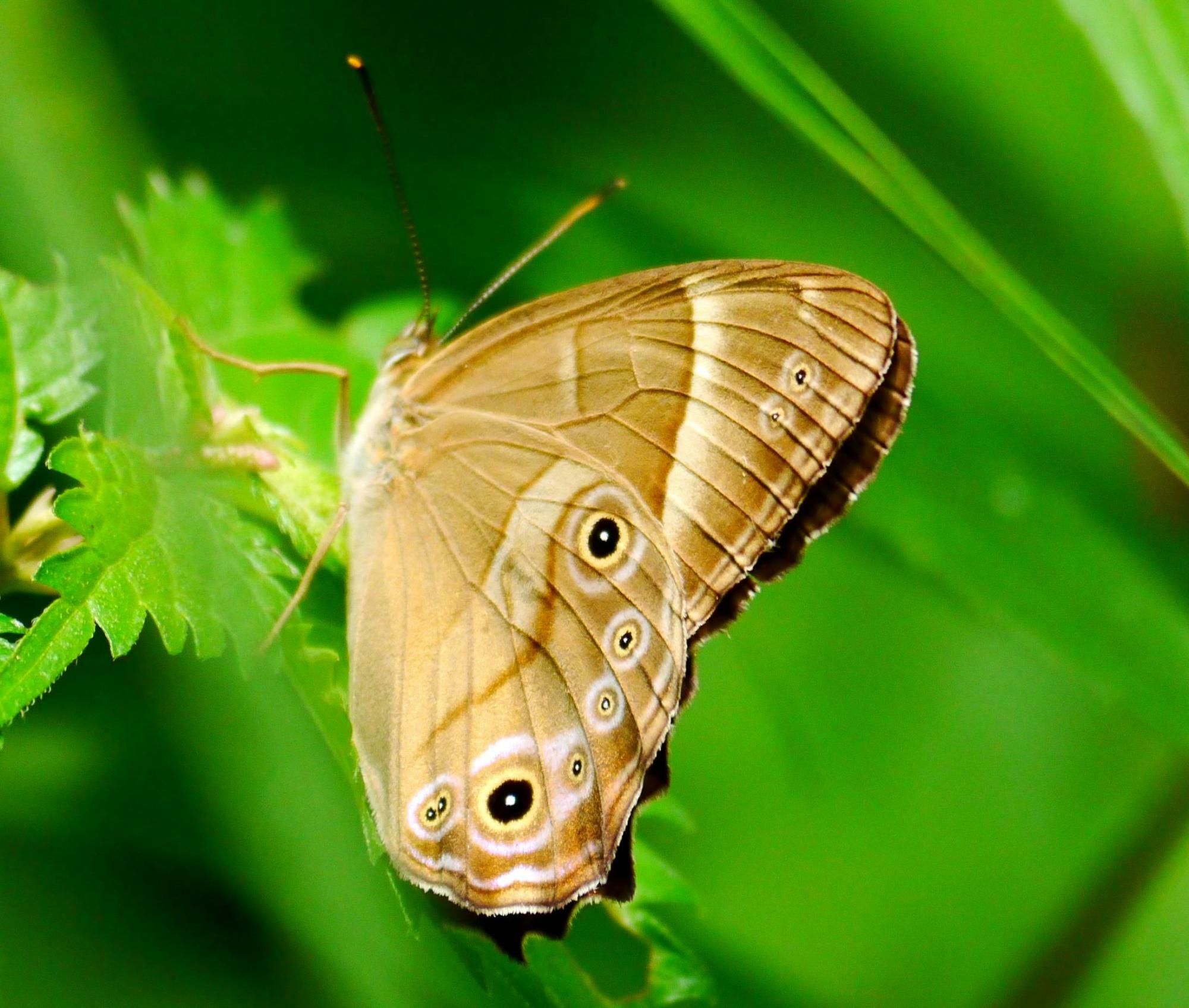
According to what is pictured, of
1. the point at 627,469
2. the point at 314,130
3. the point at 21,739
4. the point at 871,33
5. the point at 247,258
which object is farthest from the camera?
the point at 314,130

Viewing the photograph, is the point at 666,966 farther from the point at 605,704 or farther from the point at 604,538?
the point at 604,538

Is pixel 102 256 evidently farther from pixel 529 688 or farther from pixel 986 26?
pixel 986 26

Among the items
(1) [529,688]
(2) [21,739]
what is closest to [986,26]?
(1) [529,688]

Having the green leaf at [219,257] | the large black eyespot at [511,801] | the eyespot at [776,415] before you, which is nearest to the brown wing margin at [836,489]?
the eyespot at [776,415]

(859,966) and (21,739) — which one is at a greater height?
(859,966)

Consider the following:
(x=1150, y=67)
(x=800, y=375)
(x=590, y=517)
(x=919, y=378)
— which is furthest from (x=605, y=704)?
(x=919, y=378)

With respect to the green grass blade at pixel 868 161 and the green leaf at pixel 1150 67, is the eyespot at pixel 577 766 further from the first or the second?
the green leaf at pixel 1150 67
